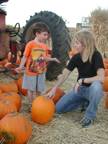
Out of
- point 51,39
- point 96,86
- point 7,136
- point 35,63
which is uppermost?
point 51,39

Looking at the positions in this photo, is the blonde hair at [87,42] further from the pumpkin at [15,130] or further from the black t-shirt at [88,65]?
the pumpkin at [15,130]

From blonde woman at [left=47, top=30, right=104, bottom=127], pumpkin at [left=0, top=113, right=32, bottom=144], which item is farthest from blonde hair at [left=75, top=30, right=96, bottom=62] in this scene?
pumpkin at [left=0, top=113, right=32, bottom=144]

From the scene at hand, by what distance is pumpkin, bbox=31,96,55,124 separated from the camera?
505 cm

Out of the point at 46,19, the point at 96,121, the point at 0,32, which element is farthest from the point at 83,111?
the point at 46,19

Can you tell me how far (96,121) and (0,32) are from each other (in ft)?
6.47

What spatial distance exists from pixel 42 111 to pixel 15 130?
0.96 meters

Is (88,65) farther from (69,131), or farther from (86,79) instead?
(69,131)

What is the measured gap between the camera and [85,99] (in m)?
5.46

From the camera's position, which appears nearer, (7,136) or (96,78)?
(7,136)

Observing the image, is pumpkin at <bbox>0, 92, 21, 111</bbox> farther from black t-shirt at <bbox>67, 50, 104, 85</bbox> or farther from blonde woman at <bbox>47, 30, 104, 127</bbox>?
black t-shirt at <bbox>67, 50, 104, 85</bbox>

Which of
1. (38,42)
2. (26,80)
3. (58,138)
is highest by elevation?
(38,42)

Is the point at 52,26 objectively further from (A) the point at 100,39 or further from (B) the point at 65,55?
(A) the point at 100,39

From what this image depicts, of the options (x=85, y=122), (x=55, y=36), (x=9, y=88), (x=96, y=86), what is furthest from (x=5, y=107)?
(x=55, y=36)

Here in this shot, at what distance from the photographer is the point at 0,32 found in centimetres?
634
